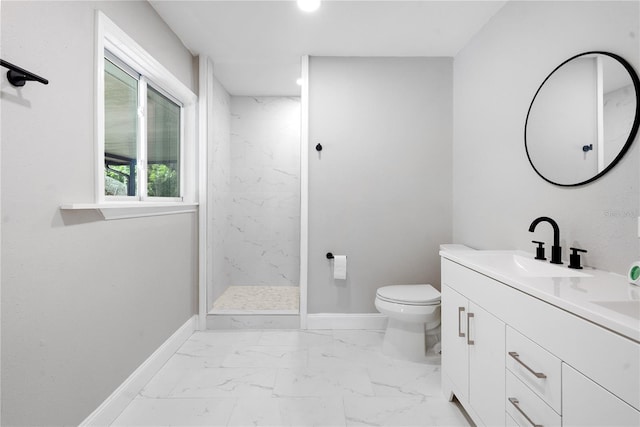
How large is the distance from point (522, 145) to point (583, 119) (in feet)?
1.33

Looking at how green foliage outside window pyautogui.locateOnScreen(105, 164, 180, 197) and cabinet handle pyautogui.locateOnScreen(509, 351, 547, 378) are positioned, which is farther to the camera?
green foliage outside window pyautogui.locateOnScreen(105, 164, 180, 197)

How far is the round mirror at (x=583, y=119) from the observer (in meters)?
1.19

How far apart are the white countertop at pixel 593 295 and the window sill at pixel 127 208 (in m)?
1.72

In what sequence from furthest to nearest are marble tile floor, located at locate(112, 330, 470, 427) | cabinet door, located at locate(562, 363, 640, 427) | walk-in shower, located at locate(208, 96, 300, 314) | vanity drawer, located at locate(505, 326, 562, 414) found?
1. walk-in shower, located at locate(208, 96, 300, 314)
2. marble tile floor, located at locate(112, 330, 470, 427)
3. vanity drawer, located at locate(505, 326, 562, 414)
4. cabinet door, located at locate(562, 363, 640, 427)

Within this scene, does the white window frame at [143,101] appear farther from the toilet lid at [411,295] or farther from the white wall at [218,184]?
the toilet lid at [411,295]

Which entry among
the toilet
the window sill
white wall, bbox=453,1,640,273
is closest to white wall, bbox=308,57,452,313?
white wall, bbox=453,1,640,273

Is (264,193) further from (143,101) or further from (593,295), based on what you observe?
(593,295)

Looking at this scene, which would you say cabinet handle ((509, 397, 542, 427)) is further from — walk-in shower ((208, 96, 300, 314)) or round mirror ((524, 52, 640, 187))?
walk-in shower ((208, 96, 300, 314))

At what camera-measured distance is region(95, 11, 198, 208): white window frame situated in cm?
142

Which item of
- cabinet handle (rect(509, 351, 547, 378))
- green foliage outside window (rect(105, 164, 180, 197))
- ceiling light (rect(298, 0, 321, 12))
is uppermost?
ceiling light (rect(298, 0, 321, 12))

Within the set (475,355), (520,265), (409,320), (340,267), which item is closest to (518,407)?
(475,355)

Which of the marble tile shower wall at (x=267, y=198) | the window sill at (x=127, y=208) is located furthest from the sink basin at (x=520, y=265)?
the marble tile shower wall at (x=267, y=198)

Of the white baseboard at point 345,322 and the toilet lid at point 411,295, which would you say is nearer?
the toilet lid at point 411,295

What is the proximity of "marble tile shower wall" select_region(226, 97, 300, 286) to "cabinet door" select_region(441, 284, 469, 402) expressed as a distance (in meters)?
2.23
